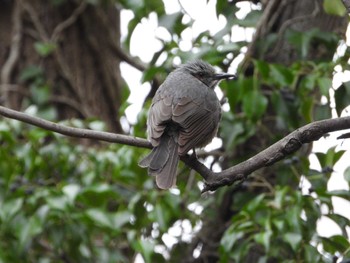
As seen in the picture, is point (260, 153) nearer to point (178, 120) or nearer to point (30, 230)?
point (178, 120)

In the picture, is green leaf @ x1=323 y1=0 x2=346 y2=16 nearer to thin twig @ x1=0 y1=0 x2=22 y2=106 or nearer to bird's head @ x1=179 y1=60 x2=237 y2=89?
bird's head @ x1=179 y1=60 x2=237 y2=89

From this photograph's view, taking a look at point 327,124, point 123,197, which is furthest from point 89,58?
point 327,124

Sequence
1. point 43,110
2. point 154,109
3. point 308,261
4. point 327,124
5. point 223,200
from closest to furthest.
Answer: point 327,124
point 308,261
point 154,109
point 223,200
point 43,110

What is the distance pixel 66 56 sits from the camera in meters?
7.61

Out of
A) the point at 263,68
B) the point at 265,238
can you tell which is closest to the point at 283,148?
the point at 265,238

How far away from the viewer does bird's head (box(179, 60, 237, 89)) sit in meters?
5.70

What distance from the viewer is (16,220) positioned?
207 inches

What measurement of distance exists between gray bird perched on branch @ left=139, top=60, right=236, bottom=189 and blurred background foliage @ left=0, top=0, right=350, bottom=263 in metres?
0.17

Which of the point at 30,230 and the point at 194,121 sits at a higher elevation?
the point at 194,121

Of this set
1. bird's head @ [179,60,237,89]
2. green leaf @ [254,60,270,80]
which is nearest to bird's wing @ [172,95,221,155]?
green leaf @ [254,60,270,80]

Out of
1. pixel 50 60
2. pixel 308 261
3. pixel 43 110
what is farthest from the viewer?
pixel 50 60

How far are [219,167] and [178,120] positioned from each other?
159 cm

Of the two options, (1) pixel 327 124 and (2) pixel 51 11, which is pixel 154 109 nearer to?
(1) pixel 327 124

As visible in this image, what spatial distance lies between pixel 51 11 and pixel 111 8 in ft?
2.11
